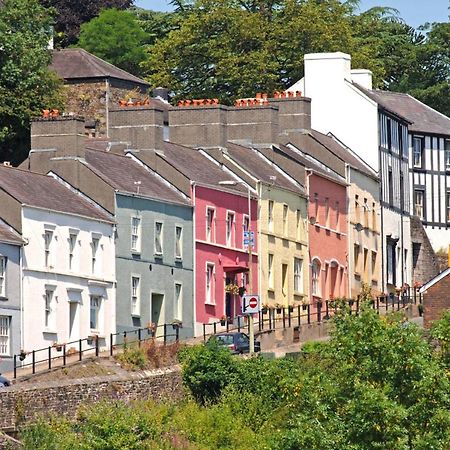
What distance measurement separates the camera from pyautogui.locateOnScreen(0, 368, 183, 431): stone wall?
6781cm

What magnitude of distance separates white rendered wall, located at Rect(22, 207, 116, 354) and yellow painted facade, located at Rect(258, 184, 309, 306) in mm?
10857

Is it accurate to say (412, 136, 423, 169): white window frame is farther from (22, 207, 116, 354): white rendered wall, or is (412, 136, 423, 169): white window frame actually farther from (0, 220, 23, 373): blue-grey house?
(0, 220, 23, 373): blue-grey house

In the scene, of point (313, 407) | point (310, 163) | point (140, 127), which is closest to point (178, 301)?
point (140, 127)

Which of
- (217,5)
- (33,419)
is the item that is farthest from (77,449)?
(217,5)

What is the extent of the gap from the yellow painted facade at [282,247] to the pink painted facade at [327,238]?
2.59ft

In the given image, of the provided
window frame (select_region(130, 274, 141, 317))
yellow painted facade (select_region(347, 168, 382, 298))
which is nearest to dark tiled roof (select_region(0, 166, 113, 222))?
window frame (select_region(130, 274, 141, 317))

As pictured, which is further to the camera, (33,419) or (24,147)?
(24,147)

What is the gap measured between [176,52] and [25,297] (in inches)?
1715

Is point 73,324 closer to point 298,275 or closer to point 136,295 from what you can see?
point 136,295

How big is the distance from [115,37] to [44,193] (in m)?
42.5

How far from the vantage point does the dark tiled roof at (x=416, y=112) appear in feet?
390

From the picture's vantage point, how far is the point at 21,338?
275 feet

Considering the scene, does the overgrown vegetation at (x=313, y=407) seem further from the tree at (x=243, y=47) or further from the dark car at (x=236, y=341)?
the tree at (x=243, y=47)

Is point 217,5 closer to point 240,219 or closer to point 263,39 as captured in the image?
point 263,39
